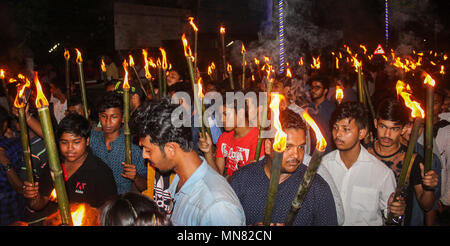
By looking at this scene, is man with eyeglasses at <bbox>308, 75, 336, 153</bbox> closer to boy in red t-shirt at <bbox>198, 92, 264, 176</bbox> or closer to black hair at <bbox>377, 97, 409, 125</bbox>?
boy in red t-shirt at <bbox>198, 92, 264, 176</bbox>

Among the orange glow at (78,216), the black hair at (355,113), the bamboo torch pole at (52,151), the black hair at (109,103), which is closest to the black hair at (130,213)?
the orange glow at (78,216)

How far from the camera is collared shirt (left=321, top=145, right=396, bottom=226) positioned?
9.71 feet

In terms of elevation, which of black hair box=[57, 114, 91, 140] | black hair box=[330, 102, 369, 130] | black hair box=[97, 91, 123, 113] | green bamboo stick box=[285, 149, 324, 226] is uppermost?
black hair box=[97, 91, 123, 113]

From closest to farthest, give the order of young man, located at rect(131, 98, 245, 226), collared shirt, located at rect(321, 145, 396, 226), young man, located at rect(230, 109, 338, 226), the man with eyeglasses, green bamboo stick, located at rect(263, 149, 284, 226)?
green bamboo stick, located at rect(263, 149, 284, 226) < young man, located at rect(131, 98, 245, 226) < young man, located at rect(230, 109, 338, 226) < collared shirt, located at rect(321, 145, 396, 226) < the man with eyeglasses

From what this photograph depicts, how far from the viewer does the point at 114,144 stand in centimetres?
386

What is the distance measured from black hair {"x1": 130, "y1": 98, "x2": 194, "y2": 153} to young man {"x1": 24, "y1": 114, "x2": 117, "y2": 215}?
2.73ft

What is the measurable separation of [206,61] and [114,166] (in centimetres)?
980

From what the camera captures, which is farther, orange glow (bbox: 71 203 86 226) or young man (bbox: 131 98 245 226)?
young man (bbox: 131 98 245 226)

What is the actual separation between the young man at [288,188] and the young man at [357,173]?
1.77 ft

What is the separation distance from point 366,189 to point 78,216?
230 cm

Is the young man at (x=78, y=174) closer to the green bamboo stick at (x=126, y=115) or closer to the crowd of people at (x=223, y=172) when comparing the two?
the crowd of people at (x=223, y=172)

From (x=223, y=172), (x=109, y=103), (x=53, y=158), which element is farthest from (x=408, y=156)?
(x=109, y=103)

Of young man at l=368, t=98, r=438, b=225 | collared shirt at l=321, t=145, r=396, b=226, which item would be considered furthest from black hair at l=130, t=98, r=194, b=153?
young man at l=368, t=98, r=438, b=225
